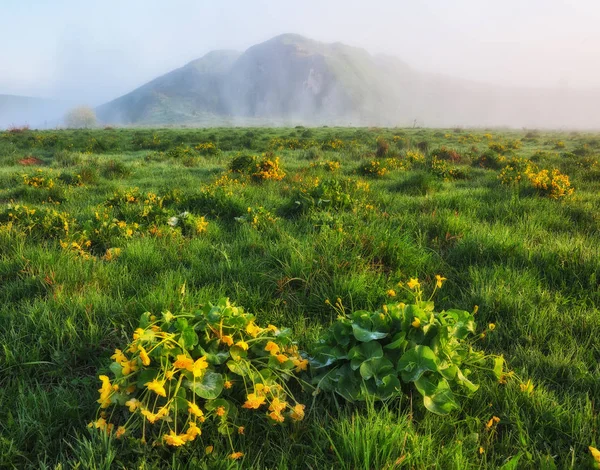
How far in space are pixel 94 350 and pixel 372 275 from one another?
2.28 m

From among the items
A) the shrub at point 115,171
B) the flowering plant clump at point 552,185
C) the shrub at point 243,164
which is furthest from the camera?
the shrub at point 115,171

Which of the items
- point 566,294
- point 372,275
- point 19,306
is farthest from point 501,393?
point 19,306

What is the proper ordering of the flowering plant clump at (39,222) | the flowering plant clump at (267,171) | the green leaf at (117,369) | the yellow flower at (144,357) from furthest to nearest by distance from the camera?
the flowering plant clump at (267,171)
the flowering plant clump at (39,222)
the green leaf at (117,369)
the yellow flower at (144,357)

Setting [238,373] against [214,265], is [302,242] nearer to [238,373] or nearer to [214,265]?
[214,265]

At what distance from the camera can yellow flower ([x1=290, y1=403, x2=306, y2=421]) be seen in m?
1.79

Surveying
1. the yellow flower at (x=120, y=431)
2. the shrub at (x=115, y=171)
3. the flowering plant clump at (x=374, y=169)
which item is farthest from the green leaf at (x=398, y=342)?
the shrub at (x=115, y=171)

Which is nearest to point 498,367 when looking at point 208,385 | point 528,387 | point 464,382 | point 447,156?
point 528,387

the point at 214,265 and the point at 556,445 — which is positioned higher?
the point at 214,265

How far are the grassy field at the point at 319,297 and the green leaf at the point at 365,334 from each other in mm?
356

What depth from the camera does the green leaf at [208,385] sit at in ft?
5.70

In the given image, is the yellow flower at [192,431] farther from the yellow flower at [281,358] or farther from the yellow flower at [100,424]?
the yellow flower at [281,358]

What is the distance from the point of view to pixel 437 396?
1.94 m

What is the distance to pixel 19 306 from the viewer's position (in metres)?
2.93

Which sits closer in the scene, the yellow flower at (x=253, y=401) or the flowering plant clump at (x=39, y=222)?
the yellow flower at (x=253, y=401)
